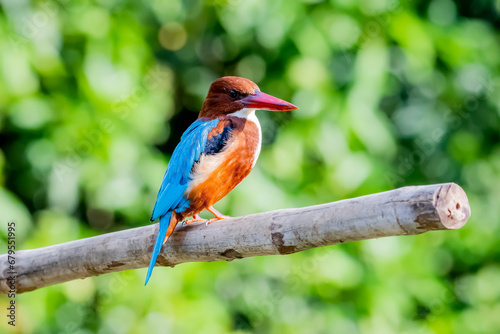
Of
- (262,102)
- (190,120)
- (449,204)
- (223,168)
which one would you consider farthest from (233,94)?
(190,120)

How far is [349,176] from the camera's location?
9.25 feet

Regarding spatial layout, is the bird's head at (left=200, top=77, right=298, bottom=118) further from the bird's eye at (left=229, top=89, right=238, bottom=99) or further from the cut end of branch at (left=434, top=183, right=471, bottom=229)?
the cut end of branch at (left=434, top=183, right=471, bottom=229)

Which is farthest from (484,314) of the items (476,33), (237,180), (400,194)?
(400,194)

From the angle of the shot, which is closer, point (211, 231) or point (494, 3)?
point (211, 231)

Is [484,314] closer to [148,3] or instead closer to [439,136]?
[439,136]

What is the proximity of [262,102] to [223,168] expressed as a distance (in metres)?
0.23

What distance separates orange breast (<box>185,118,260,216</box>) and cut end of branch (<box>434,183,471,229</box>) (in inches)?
32.6

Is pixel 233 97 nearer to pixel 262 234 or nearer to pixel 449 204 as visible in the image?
pixel 262 234

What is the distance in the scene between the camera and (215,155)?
186cm

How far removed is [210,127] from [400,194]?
2.70ft

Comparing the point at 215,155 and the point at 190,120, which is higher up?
the point at 215,155

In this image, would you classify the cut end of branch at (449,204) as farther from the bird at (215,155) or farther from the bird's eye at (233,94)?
the bird's eye at (233,94)

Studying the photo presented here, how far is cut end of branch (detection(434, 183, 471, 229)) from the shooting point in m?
1.16

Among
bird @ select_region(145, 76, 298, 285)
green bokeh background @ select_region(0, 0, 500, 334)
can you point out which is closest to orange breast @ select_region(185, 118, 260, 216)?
bird @ select_region(145, 76, 298, 285)
